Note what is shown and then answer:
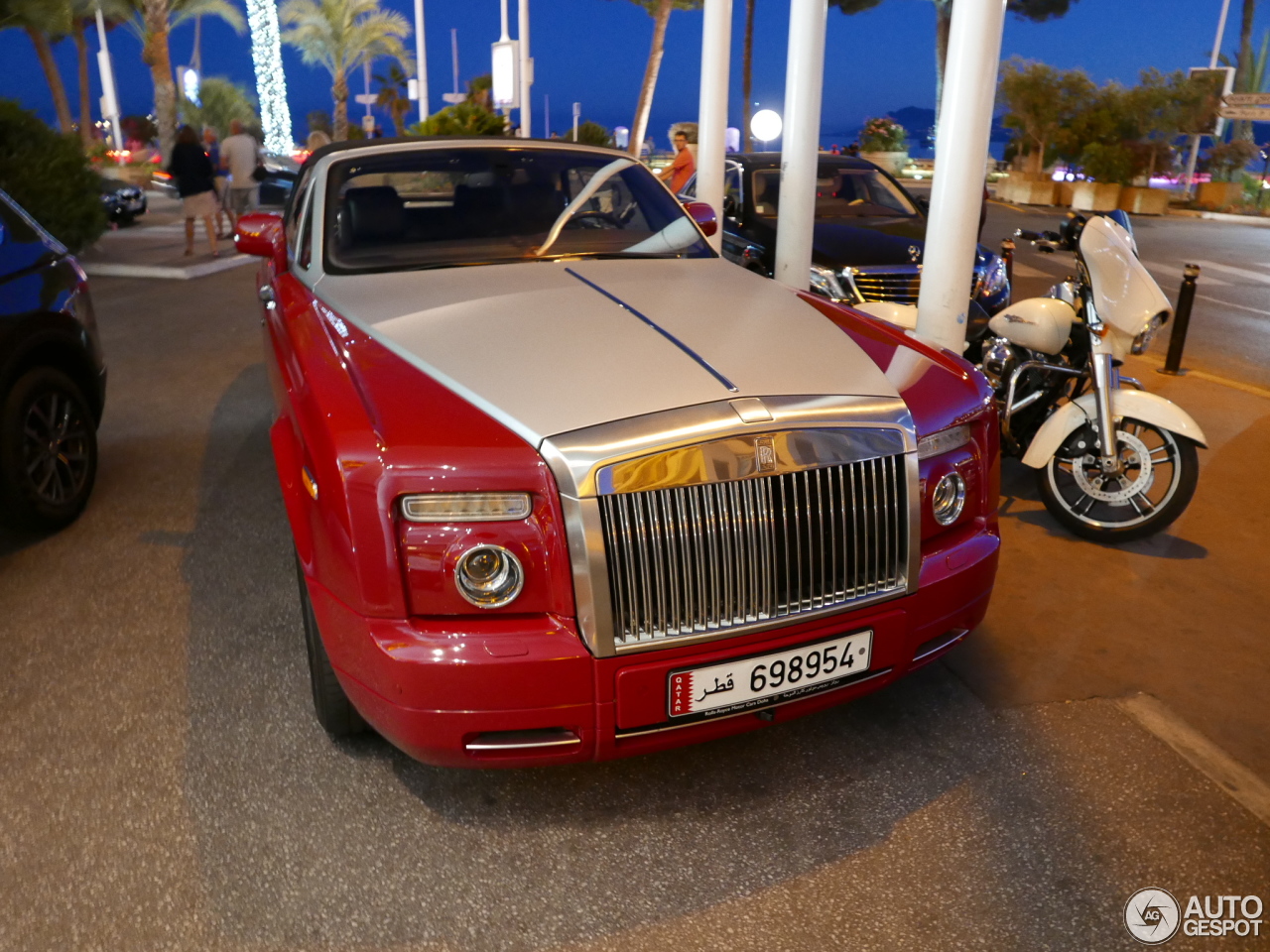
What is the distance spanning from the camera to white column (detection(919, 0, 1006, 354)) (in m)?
5.26

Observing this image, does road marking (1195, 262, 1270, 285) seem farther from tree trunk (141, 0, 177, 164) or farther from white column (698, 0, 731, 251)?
tree trunk (141, 0, 177, 164)

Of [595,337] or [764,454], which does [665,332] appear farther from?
[764,454]

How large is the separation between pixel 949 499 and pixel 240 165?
45.7ft

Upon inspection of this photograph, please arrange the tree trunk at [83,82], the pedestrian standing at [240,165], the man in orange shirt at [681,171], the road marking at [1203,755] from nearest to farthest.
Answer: the road marking at [1203,755] → the man in orange shirt at [681,171] → the pedestrian standing at [240,165] → the tree trunk at [83,82]

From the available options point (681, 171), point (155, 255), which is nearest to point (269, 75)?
point (155, 255)

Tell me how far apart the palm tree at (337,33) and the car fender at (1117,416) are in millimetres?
37518

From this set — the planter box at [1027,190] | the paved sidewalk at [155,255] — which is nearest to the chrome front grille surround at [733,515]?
the paved sidewalk at [155,255]

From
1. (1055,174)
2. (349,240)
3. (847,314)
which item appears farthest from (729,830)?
(1055,174)

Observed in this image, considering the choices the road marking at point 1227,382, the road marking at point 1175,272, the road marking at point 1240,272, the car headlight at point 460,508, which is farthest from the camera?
the road marking at point 1240,272

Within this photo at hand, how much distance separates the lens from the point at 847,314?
3479 millimetres

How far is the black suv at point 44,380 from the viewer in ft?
14.0

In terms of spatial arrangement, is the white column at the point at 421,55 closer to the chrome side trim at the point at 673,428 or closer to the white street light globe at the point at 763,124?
the white street light globe at the point at 763,124

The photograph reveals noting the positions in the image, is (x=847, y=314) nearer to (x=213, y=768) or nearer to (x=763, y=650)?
(x=763, y=650)

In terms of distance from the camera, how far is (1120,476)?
4.42 m
